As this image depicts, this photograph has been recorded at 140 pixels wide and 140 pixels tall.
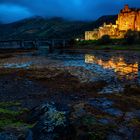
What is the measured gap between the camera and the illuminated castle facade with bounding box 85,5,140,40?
14162 cm

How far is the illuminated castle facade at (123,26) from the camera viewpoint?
14162 cm

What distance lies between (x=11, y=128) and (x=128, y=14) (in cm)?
14602

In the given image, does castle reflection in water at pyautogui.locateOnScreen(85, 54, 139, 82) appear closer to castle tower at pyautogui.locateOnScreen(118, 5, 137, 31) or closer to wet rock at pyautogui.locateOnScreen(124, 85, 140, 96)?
wet rock at pyautogui.locateOnScreen(124, 85, 140, 96)

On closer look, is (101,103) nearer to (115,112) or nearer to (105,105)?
(105,105)

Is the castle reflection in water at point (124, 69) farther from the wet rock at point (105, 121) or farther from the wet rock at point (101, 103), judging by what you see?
the wet rock at point (105, 121)

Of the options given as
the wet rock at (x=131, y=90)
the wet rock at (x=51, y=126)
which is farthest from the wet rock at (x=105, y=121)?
the wet rock at (x=131, y=90)

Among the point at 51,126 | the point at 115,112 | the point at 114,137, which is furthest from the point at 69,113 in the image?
the point at 115,112

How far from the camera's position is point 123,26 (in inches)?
5822

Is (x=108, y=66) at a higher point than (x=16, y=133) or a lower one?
lower

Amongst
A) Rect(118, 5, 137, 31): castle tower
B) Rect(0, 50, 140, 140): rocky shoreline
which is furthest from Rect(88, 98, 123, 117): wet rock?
Rect(118, 5, 137, 31): castle tower

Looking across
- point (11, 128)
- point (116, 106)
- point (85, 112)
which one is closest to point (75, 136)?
point (11, 128)

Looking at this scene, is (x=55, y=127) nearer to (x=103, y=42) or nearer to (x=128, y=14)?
(x=103, y=42)

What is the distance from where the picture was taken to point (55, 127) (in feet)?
30.5

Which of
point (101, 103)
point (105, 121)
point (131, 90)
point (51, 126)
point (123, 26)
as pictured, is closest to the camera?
point (51, 126)
